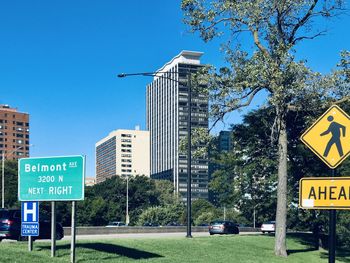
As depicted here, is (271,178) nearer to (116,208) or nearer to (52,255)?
(52,255)

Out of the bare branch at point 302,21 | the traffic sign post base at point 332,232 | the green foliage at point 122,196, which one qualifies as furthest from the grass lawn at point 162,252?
the green foliage at point 122,196

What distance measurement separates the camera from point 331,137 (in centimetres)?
784

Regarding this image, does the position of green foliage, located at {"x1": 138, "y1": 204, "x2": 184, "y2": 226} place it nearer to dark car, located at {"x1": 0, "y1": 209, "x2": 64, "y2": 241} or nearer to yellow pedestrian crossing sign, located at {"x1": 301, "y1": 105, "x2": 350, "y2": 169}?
dark car, located at {"x1": 0, "y1": 209, "x2": 64, "y2": 241}

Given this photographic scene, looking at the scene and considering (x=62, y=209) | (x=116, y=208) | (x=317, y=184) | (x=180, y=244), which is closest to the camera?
(x=317, y=184)

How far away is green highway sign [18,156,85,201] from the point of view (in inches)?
539

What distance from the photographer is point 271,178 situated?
31.4 m

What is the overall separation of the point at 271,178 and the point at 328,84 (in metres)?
9.81

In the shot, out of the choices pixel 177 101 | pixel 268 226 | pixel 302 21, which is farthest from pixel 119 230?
pixel 302 21

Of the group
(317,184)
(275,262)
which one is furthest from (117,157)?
(317,184)

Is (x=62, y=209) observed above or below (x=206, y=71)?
below

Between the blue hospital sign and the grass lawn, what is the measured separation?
55 centimetres

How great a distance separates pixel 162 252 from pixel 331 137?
448 inches

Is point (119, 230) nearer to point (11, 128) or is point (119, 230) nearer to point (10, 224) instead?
point (10, 224)

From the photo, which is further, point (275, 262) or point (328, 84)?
point (328, 84)
